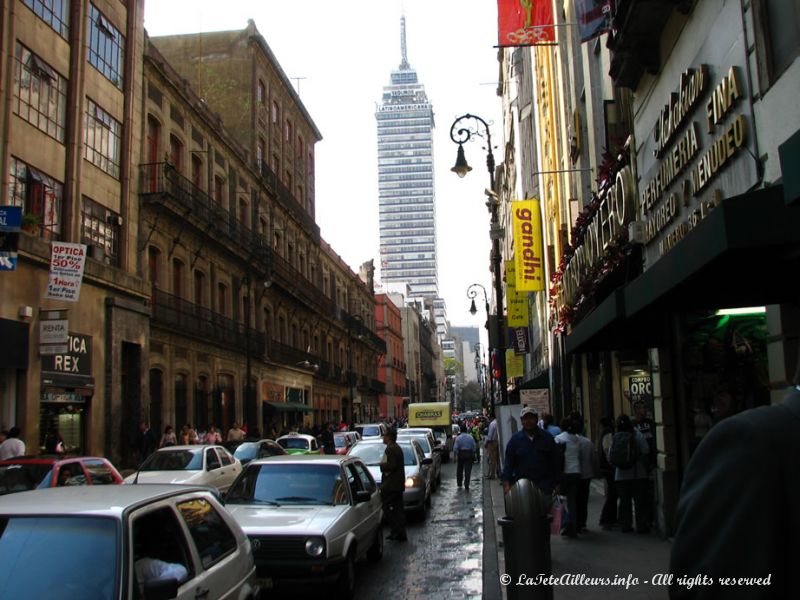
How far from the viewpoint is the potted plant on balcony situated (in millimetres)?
19984

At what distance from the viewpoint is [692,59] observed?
9016mm

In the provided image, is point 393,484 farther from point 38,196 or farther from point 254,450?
point 38,196

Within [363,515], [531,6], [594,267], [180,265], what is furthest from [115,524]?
[180,265]

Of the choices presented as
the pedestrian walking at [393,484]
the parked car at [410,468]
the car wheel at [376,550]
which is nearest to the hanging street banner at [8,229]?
the parked car at [410,468]

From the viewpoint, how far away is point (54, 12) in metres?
22.4

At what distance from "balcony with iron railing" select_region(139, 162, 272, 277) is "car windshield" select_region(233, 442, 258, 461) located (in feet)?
37.7

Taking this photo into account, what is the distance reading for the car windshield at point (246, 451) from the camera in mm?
19812

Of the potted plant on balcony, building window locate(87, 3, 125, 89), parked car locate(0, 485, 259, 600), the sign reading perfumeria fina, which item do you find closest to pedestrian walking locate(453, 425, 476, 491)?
the sign reading perfumeria fina

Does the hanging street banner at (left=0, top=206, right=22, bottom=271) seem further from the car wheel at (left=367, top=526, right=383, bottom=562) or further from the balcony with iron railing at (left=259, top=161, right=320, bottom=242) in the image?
the balcony with iron railing at (left=259, top=161, right=320, bottom=242)

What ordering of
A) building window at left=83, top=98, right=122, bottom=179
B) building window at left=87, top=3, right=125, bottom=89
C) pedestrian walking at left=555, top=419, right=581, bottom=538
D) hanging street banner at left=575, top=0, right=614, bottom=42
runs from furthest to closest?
building window at left=87, top=3, right=125, bottom=89
building window at left=83, top=98, right=122, bottom=179
hanging street banner at left=575, top=0, right=614, bottom=42
pedestrian walking at left=555, top=419, right=581, bottom=538

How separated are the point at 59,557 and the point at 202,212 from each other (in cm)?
2968

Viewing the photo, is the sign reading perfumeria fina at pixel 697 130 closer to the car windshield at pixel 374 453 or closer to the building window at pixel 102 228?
the car windshield at pixel 374 453

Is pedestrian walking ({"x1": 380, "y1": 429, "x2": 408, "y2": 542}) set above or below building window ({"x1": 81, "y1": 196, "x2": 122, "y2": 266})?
below

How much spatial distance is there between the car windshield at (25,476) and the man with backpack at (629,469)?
8170 mm
